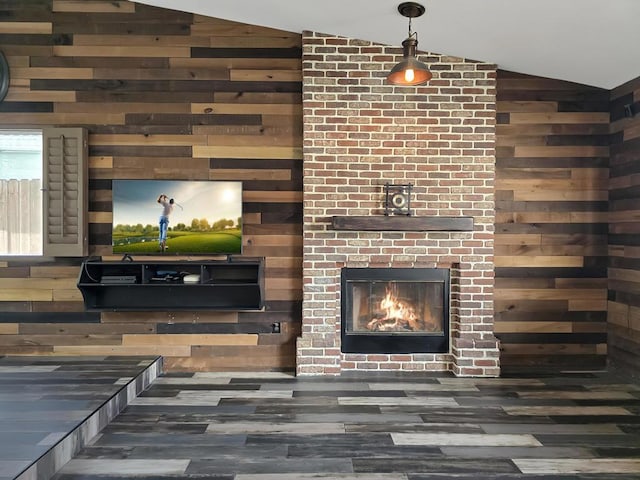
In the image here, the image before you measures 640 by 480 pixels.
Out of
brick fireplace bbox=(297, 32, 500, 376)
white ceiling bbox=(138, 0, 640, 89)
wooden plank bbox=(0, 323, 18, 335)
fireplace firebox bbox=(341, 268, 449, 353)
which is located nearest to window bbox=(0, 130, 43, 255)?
wooden plank bbox=(0, 323, 18, 335)

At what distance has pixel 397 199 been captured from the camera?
3.88m

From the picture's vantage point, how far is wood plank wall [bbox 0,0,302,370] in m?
4.03

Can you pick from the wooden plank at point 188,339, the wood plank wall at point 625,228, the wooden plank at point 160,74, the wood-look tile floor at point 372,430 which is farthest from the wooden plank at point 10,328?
the wood plank wall at point 625,228

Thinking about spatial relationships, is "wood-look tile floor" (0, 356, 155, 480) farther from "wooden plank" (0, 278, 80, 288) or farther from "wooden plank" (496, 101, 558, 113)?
"wooden plank" (496, 101, 558, 113)

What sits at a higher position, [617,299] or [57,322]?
[617,299]

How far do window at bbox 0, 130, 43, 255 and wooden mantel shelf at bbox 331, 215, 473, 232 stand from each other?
2536 millimetres

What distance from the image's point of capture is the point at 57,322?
408cm

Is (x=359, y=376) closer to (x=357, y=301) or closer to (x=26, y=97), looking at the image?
(x=357, y=301)

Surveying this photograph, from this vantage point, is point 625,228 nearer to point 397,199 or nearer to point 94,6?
→ point 397,199

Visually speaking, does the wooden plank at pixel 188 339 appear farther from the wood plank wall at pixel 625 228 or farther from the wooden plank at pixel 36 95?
the wood plank wall at pixel 625 228

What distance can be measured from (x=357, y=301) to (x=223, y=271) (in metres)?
1.17

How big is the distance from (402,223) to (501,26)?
158 centimetres

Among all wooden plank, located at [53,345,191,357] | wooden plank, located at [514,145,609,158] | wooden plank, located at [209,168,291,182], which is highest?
wooden plank, located at [514,145,609,158]

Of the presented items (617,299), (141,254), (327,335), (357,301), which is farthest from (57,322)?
(617,299)
